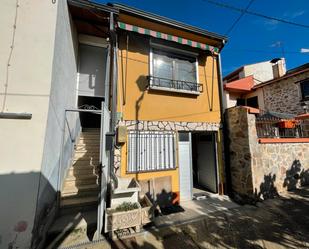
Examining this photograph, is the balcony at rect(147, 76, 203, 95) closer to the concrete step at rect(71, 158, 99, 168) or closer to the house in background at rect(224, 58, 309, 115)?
the concrete step at rect(71, 158, 99, 168)

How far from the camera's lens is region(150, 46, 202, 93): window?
6.15 metres

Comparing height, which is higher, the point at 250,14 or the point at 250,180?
the point at 250,14

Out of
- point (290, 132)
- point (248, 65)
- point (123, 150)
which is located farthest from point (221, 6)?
point (248, 65)

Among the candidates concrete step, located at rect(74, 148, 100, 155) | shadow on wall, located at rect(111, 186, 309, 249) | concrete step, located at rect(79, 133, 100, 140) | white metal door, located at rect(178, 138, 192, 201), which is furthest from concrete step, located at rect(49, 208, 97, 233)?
concrete step, located at rect(79, 133, 100, 140)

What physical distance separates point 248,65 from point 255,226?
712 inches

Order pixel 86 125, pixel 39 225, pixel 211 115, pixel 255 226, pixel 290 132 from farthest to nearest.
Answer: pixel 86 125 < pixel 290 132 < pixel 211 115 < pixel 255 226 < pixel 39 225

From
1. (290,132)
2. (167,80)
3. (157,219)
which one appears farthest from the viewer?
(290,132)

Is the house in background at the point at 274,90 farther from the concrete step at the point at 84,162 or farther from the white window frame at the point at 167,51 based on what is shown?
the concrete step at the point at 84,162

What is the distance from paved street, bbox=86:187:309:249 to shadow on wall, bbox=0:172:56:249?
1.48 m

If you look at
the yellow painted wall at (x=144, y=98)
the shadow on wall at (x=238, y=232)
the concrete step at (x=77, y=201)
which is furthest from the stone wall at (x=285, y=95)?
the concrete step at (x=77, y=201)

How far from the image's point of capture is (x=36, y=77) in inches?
140

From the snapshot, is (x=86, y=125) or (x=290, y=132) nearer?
(x=290, y=132)

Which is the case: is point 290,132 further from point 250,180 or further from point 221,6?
point 221,6

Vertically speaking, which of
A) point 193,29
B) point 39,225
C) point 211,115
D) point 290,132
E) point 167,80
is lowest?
point 39,225
